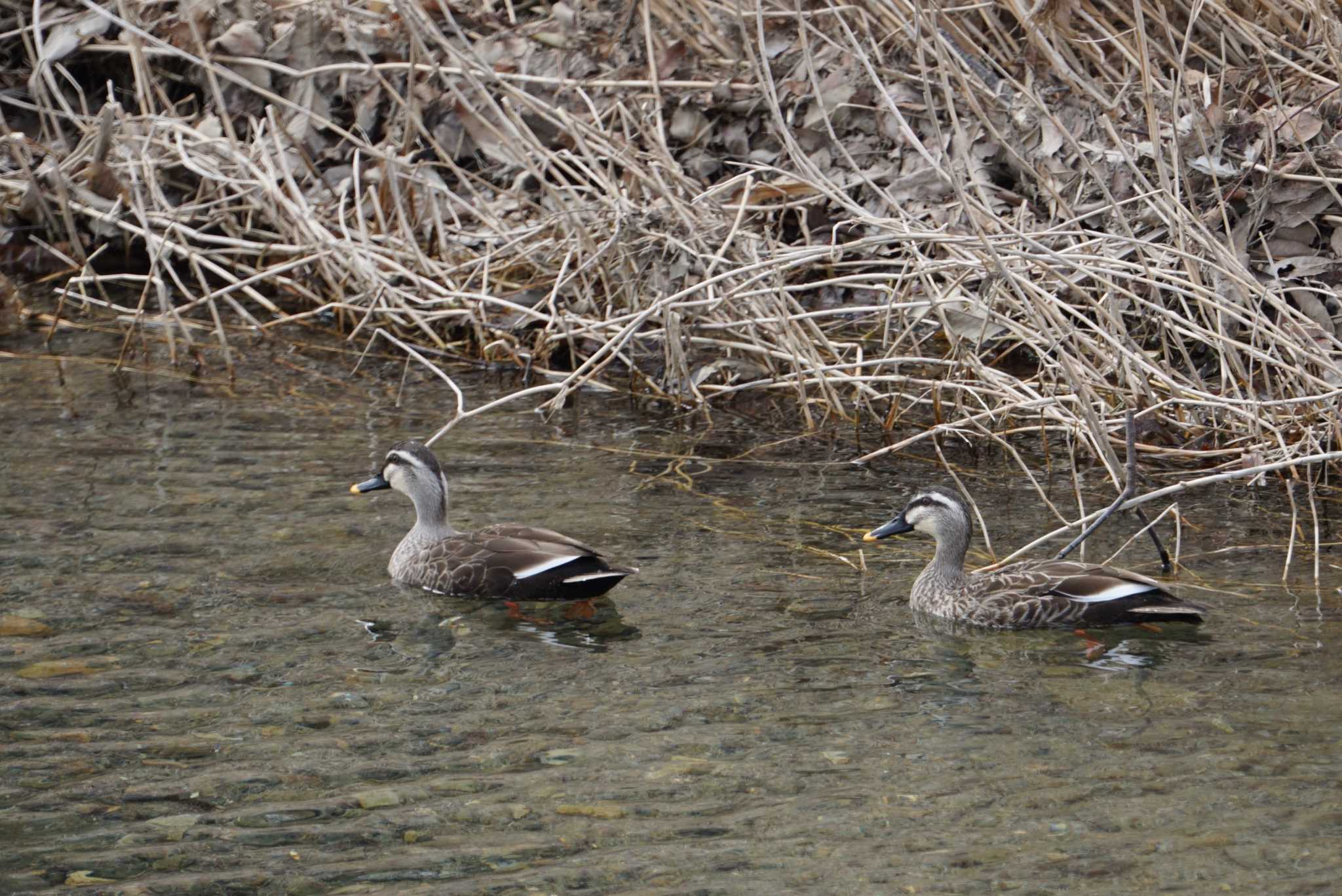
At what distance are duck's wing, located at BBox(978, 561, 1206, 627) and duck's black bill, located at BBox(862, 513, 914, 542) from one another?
1.76ft

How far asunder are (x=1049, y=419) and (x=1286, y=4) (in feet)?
9.97

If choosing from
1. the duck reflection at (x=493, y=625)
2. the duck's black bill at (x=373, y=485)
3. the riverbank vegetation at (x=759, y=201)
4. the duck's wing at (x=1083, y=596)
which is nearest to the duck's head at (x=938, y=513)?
the duck's wing at (x=1083, y=596)

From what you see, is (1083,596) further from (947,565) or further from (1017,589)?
(947,565)

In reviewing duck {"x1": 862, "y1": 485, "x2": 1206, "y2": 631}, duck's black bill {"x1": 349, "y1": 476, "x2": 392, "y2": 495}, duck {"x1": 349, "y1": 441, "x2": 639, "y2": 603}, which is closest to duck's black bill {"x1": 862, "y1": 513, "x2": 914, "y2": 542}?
duck {"x1": 862, "y1": 485, "x2": 1206, "y2": 631}

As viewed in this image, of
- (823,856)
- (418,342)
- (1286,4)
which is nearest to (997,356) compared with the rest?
(1286,4)

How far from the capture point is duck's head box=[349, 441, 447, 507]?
8602 millimetres

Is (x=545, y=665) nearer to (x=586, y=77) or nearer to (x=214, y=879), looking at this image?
(x=214, y=879)

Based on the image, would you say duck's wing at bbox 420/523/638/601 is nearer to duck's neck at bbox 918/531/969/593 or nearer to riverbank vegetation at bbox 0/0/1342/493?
duck's neck at bbox 918/531/969/593

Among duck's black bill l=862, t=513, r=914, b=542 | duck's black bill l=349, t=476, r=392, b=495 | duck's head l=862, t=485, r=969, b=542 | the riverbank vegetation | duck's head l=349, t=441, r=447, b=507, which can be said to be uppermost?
the riverbank vegetation

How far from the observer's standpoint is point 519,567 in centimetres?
790

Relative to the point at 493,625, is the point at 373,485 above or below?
above

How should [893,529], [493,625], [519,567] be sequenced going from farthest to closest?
[893,529]
[519,567]
[493,625]

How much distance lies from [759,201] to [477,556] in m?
5.34

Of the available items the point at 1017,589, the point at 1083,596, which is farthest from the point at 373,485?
the point at 1083,596
